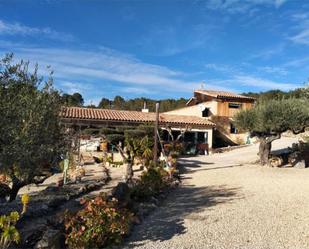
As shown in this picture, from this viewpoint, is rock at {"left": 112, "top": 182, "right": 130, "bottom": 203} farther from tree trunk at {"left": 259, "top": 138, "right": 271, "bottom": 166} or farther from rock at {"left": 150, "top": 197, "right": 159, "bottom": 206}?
tree trunk at {"left": 259, "top": 138, "right": 271, "bottom": 166}

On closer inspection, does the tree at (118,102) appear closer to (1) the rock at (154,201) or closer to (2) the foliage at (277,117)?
(2) the foliage at (277,117)

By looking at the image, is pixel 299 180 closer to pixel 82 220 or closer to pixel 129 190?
pixel 129 190

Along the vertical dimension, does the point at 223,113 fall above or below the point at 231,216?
above

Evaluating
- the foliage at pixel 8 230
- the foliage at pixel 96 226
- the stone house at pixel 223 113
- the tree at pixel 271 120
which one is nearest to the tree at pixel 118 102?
the stone house at pixel 223 113

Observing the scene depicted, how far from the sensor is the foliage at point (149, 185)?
1184 cm

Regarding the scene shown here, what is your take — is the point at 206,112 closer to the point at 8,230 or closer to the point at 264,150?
the point at 264,150

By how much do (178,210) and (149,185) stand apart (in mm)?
2603

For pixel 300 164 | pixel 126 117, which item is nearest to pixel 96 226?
pixel 300 164

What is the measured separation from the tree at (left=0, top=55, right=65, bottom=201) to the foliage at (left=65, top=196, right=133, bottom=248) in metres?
1.49

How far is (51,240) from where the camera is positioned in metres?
6.49

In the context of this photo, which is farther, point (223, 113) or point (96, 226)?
point (223, 113)

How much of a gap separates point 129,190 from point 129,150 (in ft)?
26.0

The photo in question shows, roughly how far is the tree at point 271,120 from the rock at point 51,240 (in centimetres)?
1680

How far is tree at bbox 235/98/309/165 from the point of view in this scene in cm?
2139
